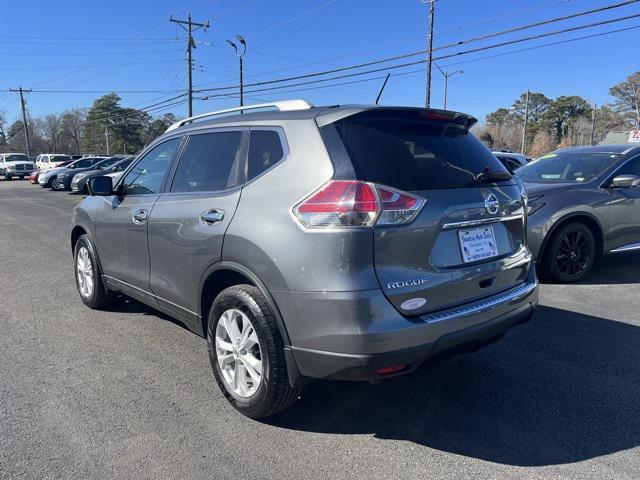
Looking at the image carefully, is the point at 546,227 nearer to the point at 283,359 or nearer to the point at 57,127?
the point at 283,359

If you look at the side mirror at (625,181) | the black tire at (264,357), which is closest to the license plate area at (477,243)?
the black tire at (264,357)

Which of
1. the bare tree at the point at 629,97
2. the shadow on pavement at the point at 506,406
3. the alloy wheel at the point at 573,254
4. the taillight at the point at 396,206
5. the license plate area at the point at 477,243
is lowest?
the shadow on pavement at the point at 506,406

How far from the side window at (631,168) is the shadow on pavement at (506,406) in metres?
3.15

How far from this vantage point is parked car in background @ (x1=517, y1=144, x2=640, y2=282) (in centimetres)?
Answer: 597

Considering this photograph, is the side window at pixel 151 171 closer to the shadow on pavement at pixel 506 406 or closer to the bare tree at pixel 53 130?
the shadow on pavement at pixel 506 406

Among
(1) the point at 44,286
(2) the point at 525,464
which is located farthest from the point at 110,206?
(2) the point at 525,464

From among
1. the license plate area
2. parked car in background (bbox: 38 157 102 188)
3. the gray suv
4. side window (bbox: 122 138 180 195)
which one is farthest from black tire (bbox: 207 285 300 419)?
parked car in background (bbox: 38 157 102 188)

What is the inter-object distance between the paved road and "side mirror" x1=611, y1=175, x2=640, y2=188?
2.16 m

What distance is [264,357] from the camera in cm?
275

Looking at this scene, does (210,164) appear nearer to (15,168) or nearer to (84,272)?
(84,272)

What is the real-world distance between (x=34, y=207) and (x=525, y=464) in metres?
17.5

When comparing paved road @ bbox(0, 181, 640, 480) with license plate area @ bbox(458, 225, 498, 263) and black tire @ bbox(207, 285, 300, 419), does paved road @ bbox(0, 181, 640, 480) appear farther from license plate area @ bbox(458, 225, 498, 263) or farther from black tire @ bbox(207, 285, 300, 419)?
license plate area @ bbox(458, 225, 498, 263)

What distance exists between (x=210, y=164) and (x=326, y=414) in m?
1.82

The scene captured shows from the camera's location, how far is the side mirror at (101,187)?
439 centimetres
